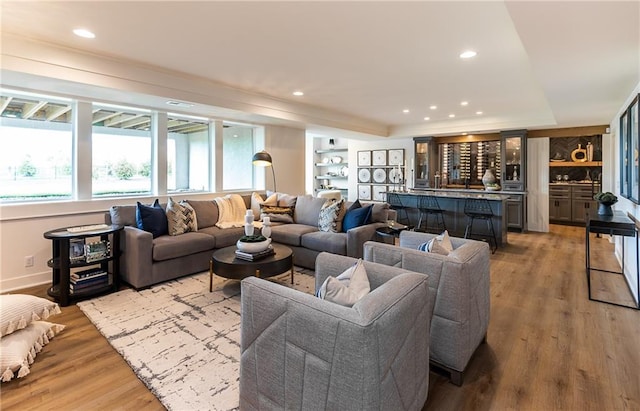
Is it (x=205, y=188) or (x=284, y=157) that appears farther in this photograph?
(x=284, y=157)

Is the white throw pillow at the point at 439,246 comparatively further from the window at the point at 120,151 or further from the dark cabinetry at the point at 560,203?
the dark cabinetry at the point at 560,203

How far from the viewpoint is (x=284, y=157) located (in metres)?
7.00

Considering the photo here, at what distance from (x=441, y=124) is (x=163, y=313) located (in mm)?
7073

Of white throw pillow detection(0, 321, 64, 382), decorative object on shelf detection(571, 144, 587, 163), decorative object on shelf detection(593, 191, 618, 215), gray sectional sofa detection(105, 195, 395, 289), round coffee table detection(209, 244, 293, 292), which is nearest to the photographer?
white throw pillow detection(0, 321, 64, 382)

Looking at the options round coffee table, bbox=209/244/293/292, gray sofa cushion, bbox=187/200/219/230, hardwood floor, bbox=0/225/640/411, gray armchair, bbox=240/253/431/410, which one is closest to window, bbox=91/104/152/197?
gray sofa cushion, bbox=187/200/219/230

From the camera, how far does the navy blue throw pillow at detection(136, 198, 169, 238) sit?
13.1 feet

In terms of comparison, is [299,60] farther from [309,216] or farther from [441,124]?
[441,124]

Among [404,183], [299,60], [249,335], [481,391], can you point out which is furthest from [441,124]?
[249,335]

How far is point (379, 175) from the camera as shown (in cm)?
966

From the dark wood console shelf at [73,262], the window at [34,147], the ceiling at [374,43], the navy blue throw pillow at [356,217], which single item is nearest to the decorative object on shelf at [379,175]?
the ceiling at [374,43]

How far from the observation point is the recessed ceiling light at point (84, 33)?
2.98 metres

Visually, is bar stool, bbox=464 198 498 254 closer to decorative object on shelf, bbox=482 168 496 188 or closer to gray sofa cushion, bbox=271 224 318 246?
decorative object on shelf, bbox=482 168 496 188

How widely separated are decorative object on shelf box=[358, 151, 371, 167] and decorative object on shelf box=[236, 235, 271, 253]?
22.3 feet

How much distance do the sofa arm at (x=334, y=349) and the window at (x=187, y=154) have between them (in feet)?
14.9
